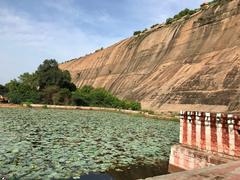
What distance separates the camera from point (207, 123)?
402 inches

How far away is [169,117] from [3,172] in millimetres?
30495

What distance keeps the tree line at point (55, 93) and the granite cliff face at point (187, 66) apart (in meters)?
4.55

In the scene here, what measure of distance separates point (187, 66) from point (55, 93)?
25.7 m

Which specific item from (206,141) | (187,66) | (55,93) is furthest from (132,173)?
(55,93)

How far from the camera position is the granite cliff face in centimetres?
4050

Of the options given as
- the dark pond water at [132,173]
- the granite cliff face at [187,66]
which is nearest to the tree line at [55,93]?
the granite cliff face at [187,66]

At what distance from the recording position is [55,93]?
60.3m

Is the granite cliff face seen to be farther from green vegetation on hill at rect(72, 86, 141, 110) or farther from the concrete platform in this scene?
the concrete platform

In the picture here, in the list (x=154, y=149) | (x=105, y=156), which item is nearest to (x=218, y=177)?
(x=105, y=156)

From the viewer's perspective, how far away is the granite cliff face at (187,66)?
1594 inches

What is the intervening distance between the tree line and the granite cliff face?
14.9 feet

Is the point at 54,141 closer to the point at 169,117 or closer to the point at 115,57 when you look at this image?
the point at 169,117

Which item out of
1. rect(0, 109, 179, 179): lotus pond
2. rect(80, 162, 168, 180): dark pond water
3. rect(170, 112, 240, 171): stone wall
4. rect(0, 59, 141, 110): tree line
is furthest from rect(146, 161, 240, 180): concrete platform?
rect(0, 59, 141, 110): tree line

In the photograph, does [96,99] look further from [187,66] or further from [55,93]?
[187,66]
